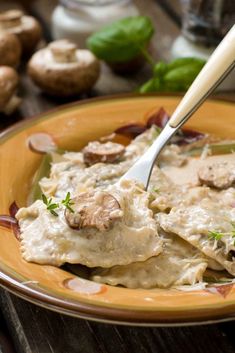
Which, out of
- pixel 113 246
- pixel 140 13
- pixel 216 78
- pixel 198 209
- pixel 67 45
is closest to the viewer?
pixel 113 246

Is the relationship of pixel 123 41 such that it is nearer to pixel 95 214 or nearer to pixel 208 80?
pixel 208 80

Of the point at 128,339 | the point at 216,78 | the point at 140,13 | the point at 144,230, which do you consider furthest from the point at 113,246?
the point at 140,13

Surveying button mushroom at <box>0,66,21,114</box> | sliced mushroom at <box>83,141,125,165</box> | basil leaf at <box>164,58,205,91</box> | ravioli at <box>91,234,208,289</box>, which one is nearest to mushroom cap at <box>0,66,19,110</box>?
button mushroom at <box>0,66,21,114</box>

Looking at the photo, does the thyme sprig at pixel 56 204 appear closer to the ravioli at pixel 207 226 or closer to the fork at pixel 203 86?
the ravioli at pixel 207 226

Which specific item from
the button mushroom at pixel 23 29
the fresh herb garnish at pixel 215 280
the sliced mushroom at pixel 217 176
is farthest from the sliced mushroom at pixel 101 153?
the button mushroom at pixel 23 29

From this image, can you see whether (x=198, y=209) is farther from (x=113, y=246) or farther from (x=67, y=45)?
(x=67, y=45)

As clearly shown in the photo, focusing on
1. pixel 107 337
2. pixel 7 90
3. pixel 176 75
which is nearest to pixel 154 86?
pixel 176 75
